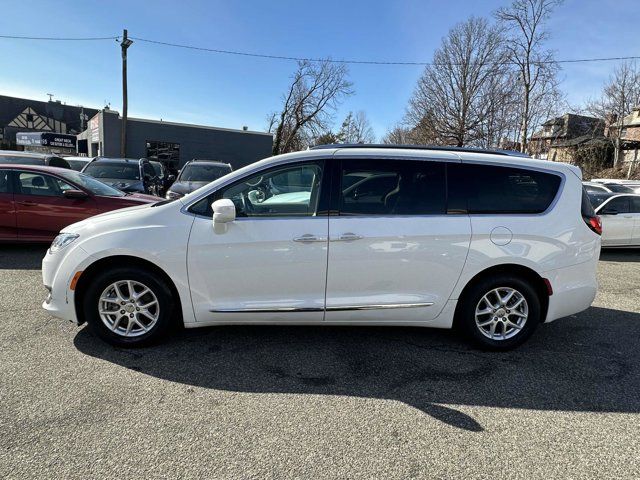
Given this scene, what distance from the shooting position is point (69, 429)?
2.55m

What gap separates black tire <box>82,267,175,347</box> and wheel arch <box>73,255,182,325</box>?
0.04m

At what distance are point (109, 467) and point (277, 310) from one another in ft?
5.34

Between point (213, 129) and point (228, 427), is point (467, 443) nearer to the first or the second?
point (228, 427)

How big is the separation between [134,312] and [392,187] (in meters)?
2.49

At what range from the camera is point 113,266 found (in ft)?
11.6

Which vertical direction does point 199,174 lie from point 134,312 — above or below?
above

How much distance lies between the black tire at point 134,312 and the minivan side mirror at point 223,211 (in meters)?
0.76

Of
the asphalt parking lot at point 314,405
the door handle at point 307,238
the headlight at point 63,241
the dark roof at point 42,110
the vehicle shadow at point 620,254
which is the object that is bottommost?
the asphalt parking lot at point 314,405

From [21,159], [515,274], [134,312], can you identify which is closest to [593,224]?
[515,274]

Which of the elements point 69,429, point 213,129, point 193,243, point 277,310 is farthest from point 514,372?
point 213,129

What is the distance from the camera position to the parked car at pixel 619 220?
9023 mm

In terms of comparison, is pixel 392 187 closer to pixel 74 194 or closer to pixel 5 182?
pixel 74 194

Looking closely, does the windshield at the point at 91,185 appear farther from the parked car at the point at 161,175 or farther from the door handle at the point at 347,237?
the parked car at the point at 161,175

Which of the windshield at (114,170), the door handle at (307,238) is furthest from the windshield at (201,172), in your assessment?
the door handle at (307,238)
